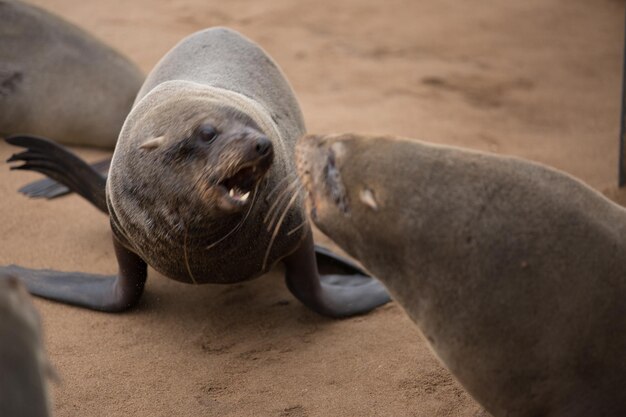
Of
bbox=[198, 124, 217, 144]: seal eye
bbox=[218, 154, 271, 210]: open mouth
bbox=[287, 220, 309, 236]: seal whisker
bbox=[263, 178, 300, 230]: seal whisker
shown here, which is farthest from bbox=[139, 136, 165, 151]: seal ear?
bbox=[287, 220, 309, 236]: seal whisker

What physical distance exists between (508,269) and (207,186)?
1.39 m

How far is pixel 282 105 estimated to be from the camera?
506 cm

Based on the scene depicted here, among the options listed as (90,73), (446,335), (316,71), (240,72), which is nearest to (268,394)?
(446,335)

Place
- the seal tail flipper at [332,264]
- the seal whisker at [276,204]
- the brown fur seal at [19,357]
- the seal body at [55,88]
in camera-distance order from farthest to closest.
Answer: the seal body at [55,88] < the seal tail flipper at [332,264] < the seal whisker at [276,204] < the brown fur seal at [19,357]

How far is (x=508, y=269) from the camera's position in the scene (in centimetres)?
305

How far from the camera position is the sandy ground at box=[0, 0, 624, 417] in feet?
13.4

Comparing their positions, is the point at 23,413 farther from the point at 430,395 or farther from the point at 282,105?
the point at 282,105

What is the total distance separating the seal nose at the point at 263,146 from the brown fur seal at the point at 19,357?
167 cm

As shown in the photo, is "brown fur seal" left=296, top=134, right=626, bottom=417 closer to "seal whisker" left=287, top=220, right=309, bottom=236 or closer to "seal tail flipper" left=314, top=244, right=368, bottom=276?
"seal whisker" left=287, top=220, right=309, bottom=236

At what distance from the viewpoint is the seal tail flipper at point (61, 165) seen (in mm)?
5344

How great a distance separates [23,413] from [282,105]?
304cm

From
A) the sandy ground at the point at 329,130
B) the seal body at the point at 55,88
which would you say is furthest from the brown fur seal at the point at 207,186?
the seal body at the point at 55,88

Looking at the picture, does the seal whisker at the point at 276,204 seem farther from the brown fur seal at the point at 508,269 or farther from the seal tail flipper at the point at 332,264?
the brown fur seal at the point at 508,269

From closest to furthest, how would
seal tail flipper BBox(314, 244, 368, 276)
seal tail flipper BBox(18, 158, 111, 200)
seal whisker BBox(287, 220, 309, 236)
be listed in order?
seal whisker BBox(287, 220, 309, 236) < seal tail flipper BBox(314, 244, 368, 276) < seal tail flipper BBox(18, 158, 111, 200)
